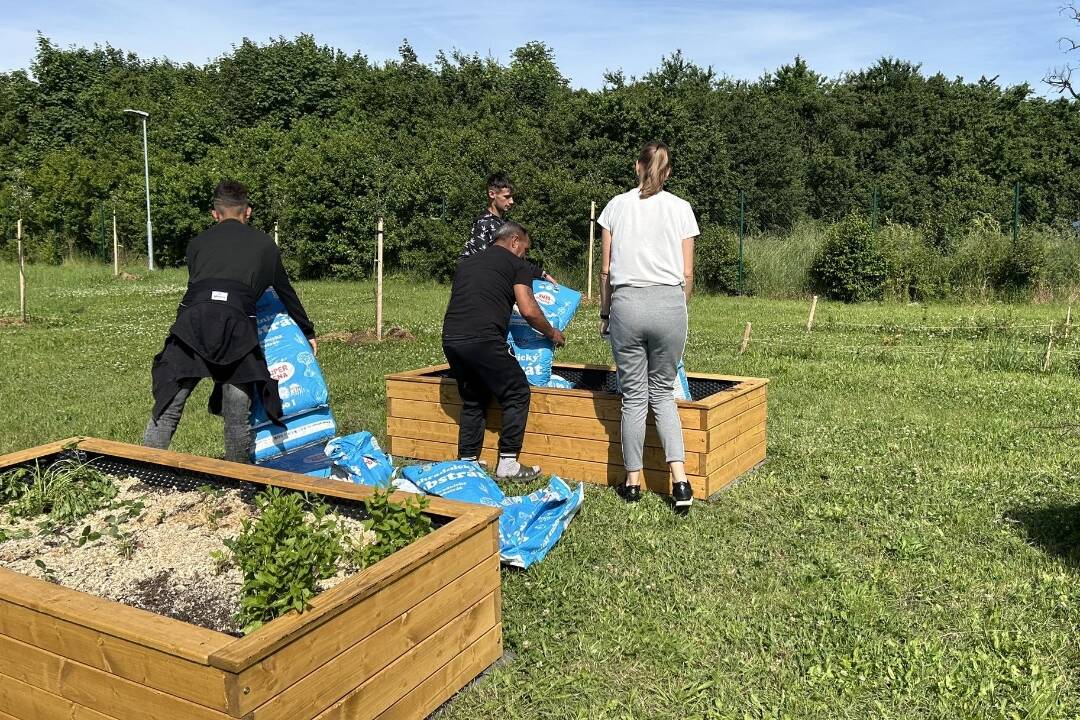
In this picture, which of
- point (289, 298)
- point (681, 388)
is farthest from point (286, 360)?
point (681, 388)

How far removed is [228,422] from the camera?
4789 millimetres

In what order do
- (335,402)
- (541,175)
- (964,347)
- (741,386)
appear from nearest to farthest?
(741,386) < (335,402) < (964,347) < (541,175)

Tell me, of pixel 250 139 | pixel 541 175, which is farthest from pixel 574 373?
pixel 250 139

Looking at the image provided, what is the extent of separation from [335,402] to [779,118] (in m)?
29.5

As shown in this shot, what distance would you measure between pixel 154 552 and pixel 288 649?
1365 mm

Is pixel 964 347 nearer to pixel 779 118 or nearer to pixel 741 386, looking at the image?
pixel 741 386

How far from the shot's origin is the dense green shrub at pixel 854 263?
1888 centimetres

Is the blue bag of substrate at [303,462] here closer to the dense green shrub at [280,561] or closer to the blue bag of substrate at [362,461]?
the blue bag of substrate at [362,461]

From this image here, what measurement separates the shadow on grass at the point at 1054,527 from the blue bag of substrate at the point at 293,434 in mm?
4061

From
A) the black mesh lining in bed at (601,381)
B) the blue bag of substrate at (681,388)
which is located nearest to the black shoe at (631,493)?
the blue bag of substrate at (681,388)

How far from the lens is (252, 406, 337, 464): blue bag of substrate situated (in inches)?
209

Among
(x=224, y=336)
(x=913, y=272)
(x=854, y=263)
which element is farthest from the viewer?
(x=854, y=263)

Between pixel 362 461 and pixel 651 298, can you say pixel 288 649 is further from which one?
pixel 651 298

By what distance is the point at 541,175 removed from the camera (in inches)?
915
